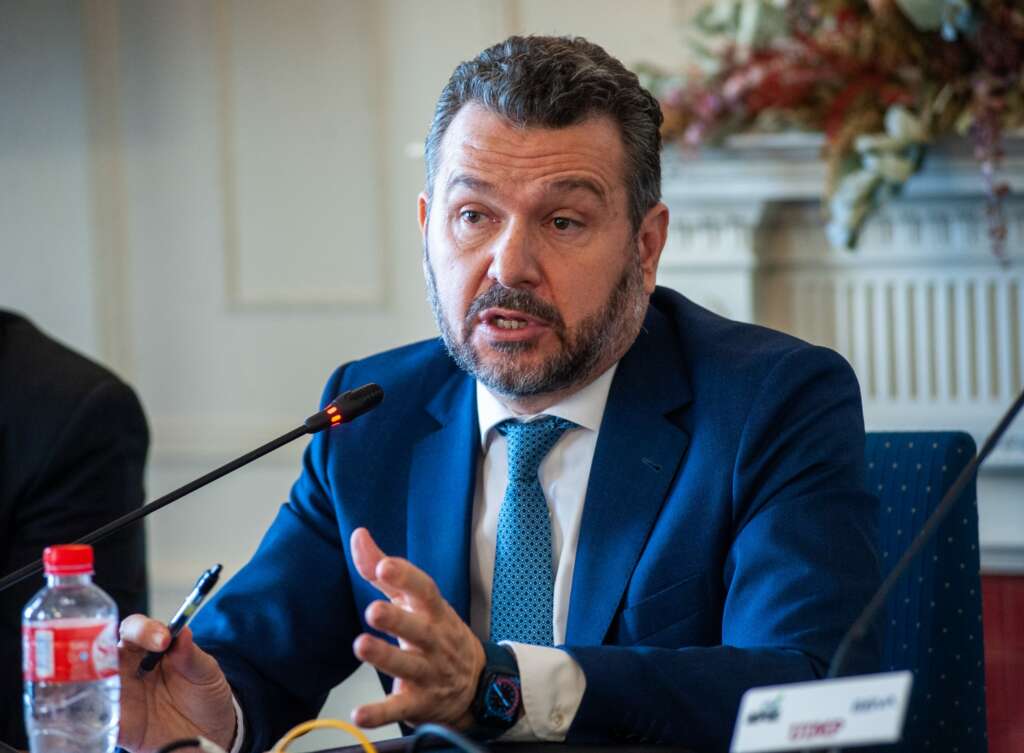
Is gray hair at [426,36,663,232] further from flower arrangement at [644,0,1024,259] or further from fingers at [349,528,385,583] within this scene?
flower arrangement at [644,0,1024,259]

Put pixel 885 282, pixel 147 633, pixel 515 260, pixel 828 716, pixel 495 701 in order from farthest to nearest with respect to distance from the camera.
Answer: pixel 885 282 < pixel 515 260 < pixel 147 633 < pixel 495 701 < pixel 828 716

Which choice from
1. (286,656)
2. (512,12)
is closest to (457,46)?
(512,12)

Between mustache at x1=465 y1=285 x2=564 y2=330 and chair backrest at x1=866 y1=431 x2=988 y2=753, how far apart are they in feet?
1.47

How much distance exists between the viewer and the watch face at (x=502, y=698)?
1290 millimetres

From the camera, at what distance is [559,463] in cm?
173

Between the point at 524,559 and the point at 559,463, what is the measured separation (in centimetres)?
12

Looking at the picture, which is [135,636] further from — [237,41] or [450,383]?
[237,41]

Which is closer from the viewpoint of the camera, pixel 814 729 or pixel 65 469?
pixel 814 729

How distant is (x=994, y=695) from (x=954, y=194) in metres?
0.96

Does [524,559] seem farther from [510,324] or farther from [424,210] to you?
[424,210]

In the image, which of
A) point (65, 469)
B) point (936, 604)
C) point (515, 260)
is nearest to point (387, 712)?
point (515, 260)

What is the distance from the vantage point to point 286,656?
5.58 feet

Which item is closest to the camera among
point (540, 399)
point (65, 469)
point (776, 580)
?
point (776, 580)

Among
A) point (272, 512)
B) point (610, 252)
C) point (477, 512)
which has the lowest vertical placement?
point (272, 512)
